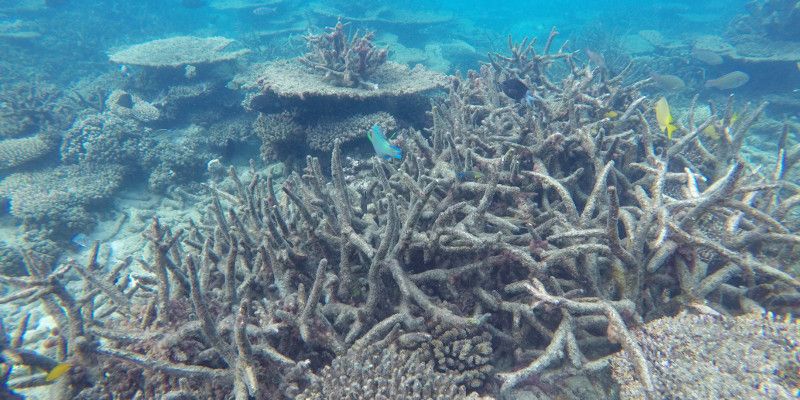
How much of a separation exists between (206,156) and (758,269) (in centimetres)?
848

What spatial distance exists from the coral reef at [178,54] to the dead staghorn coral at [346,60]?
150 inches

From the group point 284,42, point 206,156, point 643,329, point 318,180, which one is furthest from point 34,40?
point 643,329

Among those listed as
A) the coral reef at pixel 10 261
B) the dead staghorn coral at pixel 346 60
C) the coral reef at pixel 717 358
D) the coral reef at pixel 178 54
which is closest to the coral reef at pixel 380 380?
the coral reef at pixel 717 358

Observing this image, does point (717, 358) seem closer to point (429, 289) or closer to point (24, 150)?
point (429, 289)

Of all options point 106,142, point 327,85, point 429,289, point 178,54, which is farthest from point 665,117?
point 178,54

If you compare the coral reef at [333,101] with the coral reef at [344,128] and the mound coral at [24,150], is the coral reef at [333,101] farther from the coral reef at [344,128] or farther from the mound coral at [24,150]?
the mound coral at [24,150]

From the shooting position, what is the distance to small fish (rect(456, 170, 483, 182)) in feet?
10.9

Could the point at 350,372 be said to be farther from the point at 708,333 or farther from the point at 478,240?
the point at 708,333

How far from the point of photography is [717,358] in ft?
6.68

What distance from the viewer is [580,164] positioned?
3.86 metres

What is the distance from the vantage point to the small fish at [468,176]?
333 cm

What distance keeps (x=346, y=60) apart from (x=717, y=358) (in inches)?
235

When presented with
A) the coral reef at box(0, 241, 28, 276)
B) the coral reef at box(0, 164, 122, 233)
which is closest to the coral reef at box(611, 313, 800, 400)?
the coral reef at box(0, 241, 28, 276)

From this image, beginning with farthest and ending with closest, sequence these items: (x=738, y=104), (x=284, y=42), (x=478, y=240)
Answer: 1. (x=284, y=42)
2. (x=738, y=104)
3. (x=478, y=240)
